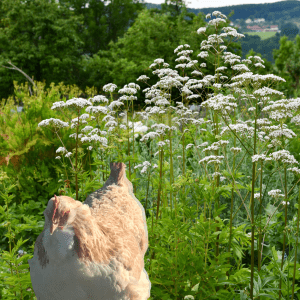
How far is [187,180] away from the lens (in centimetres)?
293

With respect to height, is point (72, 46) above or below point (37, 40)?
below

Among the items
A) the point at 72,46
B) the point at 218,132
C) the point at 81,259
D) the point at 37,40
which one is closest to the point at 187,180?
the point at 218,132

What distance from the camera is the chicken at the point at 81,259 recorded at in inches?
40.1

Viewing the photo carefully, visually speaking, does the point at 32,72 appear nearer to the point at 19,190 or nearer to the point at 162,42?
the point at 162,42

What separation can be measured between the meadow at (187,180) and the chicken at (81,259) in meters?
1.17

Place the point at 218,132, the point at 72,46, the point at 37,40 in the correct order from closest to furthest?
1. the point at 218,132
2. the point at 72,46
3. the point at 37,40

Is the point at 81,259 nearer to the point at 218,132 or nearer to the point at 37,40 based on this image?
the point at 218,132

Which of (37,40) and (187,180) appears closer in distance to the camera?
(187,180)

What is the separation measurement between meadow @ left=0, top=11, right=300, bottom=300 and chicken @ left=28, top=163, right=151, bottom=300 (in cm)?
117

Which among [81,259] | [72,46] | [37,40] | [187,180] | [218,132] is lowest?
[187,180]


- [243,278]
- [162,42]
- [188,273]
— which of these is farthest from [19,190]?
[162,42]

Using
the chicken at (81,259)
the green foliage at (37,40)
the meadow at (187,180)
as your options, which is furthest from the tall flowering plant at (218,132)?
the green foliage at (37,40)

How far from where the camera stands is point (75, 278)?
3.41 feet

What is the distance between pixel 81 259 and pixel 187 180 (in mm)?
1986
